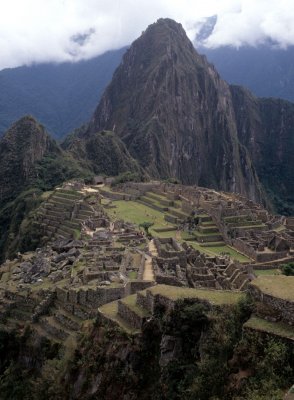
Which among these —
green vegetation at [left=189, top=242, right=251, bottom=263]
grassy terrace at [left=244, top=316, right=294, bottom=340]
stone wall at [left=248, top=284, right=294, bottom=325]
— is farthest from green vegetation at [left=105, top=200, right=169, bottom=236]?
grassy terrace at [left=244, top=316, right=294, bottom=340]

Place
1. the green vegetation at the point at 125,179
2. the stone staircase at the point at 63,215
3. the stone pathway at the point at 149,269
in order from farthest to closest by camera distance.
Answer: the green vegetation at the point at 125,179
the stone staircase at the point at 63,215
the stone pathway at the point at 149,269

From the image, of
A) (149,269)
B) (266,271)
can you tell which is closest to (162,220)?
(266,271)

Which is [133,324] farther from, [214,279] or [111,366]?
[214,279]

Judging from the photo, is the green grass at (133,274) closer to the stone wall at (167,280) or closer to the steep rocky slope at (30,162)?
the stone wall at (167,280)

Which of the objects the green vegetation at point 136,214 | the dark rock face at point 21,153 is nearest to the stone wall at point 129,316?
the green vegetation at point 136,214

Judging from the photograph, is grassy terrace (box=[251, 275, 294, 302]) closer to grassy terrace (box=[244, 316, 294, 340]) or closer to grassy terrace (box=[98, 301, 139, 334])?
grassy terrace (box=[244, 316, 294, 340])

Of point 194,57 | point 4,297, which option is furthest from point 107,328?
point 194,57

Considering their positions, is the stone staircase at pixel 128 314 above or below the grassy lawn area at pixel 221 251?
above
